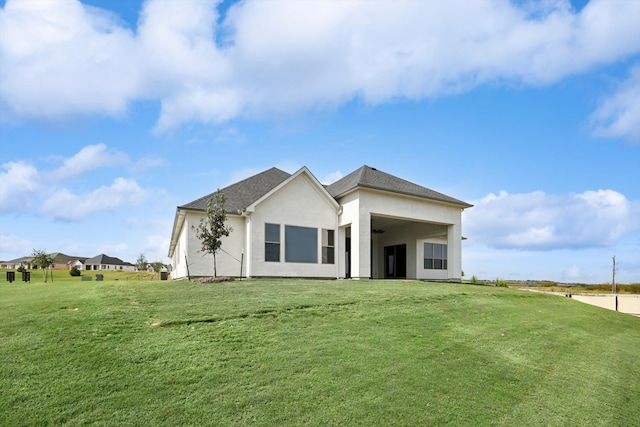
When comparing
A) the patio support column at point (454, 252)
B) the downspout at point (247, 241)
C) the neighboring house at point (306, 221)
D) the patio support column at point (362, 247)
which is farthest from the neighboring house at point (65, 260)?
the patio support column at point (454, 252)

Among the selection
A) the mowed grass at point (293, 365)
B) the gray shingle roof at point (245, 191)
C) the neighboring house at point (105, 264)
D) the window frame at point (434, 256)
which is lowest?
the neighboring house at point (105, 264)

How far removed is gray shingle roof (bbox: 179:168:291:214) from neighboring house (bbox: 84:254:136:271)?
80.9 meters

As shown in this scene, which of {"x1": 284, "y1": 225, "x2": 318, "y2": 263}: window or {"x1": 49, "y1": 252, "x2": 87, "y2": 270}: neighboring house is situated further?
{"x1": 49, "y1": 252, "x2": 87, "y2": 270}: neighboring house

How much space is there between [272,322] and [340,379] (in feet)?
9.72

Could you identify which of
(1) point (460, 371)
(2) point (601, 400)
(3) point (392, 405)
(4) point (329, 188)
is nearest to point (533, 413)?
(1) point (460, 371)

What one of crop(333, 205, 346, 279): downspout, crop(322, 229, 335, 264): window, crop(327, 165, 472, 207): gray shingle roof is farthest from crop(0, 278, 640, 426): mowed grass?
crop(327, 165, 472, 207): gray shingle roof

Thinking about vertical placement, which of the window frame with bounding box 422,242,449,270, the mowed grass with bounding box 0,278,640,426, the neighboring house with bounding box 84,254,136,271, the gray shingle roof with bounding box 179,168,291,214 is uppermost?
the gray shingle roof with bounding box 179,168,291,214

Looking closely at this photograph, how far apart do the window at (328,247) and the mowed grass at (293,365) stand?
9.20 metres

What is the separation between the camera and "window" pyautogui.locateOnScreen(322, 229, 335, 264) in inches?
838

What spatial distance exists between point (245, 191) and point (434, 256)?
45.7 feet

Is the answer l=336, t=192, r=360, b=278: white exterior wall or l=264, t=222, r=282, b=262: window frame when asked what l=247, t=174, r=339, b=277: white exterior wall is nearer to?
l=264, t=222, r=282, b=262: window frame

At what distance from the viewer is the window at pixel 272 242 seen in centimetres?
1973

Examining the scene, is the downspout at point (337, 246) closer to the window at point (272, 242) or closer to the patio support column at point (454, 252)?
the window at point (272, 242)

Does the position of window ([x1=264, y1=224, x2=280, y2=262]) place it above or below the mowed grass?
above
